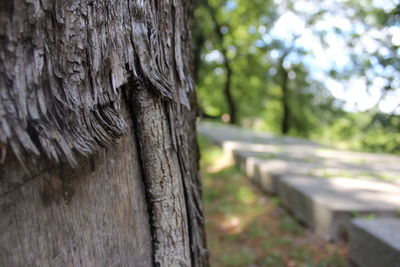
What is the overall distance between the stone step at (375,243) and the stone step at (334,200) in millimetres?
332

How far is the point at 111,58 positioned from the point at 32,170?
359 mm

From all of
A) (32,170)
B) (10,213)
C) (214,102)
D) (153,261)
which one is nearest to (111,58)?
(32,170)

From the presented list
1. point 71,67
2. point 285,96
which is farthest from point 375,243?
point 285,96

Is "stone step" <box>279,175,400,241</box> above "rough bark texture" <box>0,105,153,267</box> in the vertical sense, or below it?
below

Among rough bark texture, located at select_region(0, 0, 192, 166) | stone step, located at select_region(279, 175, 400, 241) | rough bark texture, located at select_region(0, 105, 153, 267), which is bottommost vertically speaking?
stone step, located at select_region(279, 175, 400, 241)

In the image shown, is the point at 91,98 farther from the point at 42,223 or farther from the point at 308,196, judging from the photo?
the point at 308,196

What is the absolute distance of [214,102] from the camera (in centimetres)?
1872

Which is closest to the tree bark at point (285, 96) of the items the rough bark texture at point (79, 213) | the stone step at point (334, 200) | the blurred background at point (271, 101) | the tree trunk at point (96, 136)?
the blurred background at point (271, 101)

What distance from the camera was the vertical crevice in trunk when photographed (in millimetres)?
1068

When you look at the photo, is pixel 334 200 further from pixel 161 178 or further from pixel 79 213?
pixel 79 213

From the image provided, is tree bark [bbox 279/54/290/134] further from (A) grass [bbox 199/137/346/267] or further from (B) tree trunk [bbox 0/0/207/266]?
(B) tree trunk [bbox 0/0/207/266]

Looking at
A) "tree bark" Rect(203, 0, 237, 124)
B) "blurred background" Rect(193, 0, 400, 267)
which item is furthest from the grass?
"tree bark" Rect(203, 0, 237, 124)

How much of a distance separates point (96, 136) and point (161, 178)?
1.05 ft

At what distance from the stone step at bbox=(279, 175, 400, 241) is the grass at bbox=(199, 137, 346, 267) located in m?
0.16
